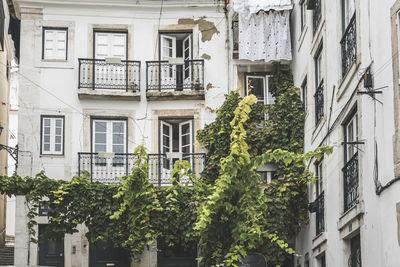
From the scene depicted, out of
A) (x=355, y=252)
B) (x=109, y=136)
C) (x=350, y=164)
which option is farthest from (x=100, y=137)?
(x=355, y=252)

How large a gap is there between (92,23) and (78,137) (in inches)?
138

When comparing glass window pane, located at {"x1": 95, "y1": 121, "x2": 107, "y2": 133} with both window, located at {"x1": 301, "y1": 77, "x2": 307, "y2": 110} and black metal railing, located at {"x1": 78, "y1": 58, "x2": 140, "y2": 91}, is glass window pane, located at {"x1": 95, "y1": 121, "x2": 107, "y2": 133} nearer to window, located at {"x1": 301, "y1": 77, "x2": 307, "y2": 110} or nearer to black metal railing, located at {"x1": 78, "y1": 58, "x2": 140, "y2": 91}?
black metal railing, located at {"x1": 78, "y1": 58, "x2": 140, "y2": 91}

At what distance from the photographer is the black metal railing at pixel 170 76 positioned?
26328mm

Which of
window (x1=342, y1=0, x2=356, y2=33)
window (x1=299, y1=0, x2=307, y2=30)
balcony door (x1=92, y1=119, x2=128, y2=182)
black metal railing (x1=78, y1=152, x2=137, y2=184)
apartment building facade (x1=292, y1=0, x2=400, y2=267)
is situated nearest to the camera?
apartment building facade (x1=292, y1=0, x2=400, y2=267)

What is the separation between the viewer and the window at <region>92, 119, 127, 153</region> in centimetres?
2608

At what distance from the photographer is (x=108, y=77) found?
26250 mm

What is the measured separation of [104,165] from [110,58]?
3.13 m

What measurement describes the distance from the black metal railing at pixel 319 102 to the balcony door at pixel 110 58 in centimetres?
681

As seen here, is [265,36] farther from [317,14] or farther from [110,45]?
[110,45]

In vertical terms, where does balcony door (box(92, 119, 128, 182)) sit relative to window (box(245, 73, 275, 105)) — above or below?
below

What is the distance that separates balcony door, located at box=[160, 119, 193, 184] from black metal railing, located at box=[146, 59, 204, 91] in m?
1.02

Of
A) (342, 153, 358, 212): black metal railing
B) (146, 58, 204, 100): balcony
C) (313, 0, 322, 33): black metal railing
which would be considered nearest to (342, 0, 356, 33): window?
(313, 0, 322, 33): black metal railing

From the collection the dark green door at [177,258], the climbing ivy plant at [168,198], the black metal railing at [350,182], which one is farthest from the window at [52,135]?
the black metal railing at [350,182]

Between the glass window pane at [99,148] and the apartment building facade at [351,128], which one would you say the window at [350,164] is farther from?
the glass window pane at [99,148]
